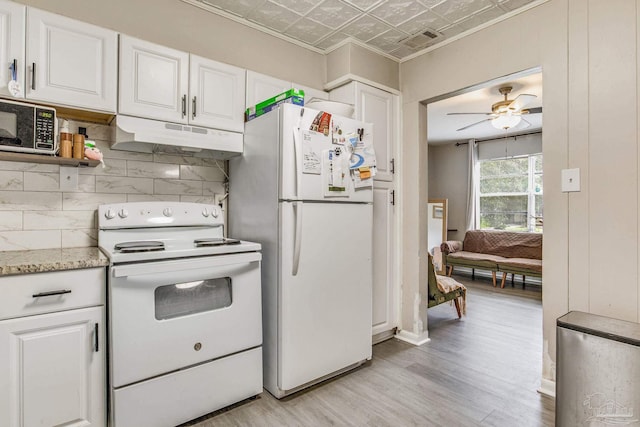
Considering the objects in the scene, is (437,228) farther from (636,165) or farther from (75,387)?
(75,387)

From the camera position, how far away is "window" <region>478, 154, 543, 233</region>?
591 cm

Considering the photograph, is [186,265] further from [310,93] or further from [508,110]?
[508,110]

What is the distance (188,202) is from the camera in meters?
2.35

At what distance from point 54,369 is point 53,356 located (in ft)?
0.19

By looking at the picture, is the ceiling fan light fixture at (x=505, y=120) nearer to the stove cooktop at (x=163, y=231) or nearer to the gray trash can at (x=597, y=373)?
the gray trash can at (x=597, y=373)

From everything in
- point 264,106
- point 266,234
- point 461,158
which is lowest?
point 266,234

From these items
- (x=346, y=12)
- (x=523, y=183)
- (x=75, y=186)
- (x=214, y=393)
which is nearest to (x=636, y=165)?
(x=346, y=12)

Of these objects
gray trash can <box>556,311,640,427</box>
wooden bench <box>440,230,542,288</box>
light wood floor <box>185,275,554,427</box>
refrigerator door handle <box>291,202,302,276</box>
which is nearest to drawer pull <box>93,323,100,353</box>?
light wood floor <box>185,275,554,427</box>

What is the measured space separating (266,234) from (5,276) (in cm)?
121

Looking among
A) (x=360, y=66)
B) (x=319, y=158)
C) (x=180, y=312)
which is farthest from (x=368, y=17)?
(x=180, y=312)

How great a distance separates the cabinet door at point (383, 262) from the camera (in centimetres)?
283

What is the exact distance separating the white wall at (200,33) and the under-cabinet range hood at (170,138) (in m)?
0.58

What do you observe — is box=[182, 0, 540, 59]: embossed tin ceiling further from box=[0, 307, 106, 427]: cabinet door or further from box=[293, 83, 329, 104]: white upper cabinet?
box=[0, 307, 106, 427]: cabinet door

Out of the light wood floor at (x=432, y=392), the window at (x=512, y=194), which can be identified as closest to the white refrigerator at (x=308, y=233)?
the light wood floor at (x=432, y=392)
